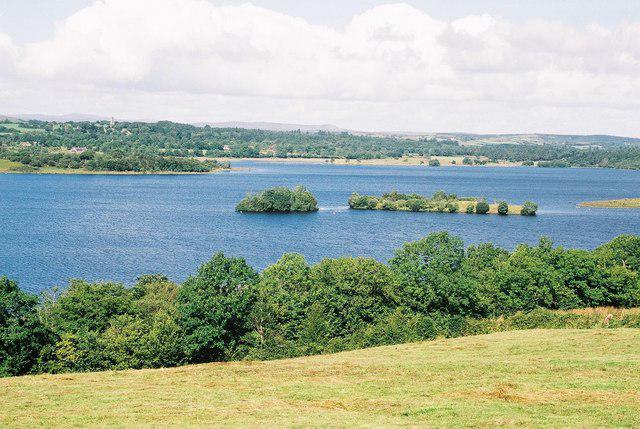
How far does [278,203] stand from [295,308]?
385 feet

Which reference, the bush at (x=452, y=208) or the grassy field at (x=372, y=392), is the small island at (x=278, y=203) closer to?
the bush at (x=452, y=208)

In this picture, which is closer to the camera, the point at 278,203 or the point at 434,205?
the point at 278,203

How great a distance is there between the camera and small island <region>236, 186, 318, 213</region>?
163m

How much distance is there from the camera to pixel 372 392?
2694cm

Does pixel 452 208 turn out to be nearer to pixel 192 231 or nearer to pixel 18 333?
pixel 192 231

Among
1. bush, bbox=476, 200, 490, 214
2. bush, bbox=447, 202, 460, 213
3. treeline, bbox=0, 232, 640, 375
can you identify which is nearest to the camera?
treeline, bbox=0, 232, 640, 375

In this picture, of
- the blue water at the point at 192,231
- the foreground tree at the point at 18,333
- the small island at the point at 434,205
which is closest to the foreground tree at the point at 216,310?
the foreground tree at the point at 18,333

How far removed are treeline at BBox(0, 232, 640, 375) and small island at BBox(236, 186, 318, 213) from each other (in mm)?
101535

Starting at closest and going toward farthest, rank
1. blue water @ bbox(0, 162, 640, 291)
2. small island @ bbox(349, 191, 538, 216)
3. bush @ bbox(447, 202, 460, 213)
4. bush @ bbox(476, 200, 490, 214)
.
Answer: blue water @ bbox(0, 162, 640, 291)
bush @ bbox(476, 200, 490, 214)
small island @ bbox(349, 191, 538, 216)
bush @ bbox(447, 202, 460, 213)

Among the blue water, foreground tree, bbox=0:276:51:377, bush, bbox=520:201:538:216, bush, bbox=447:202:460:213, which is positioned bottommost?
the blue water

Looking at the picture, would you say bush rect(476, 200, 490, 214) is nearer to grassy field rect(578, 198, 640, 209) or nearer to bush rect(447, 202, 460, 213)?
bush rect(447, 202, 460, 213)

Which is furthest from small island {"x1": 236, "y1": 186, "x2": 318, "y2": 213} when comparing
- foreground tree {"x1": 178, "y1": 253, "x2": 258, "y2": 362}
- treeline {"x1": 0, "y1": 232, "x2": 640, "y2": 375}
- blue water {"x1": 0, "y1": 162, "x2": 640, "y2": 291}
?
foreground tree {"x1": 178, "y1": 253, "x2": 258, "y2": 362}

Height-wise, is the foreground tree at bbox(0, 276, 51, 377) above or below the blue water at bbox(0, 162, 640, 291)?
above

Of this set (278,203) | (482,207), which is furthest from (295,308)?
(482,207)
